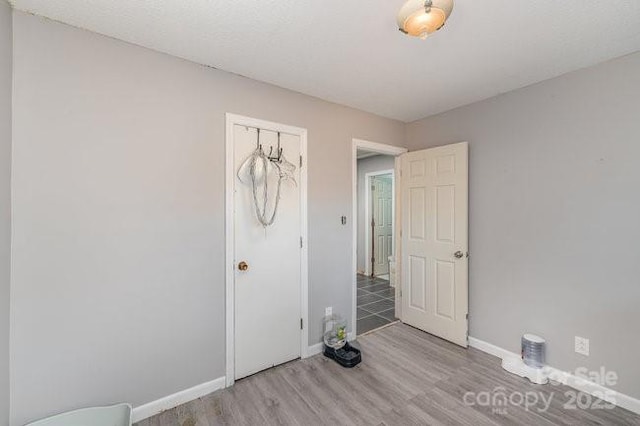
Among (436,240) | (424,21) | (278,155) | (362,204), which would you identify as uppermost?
(424,21)

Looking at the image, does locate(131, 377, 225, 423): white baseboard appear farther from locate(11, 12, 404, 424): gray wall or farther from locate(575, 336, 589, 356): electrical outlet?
locate(575, 336, 589, 356): electrical outlet

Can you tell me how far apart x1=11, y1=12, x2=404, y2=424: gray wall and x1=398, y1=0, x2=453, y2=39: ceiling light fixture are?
1345 millimetres

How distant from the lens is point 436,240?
116 inches

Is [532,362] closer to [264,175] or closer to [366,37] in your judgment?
[264,175]

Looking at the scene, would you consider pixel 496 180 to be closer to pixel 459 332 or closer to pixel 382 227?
pixel 459 332

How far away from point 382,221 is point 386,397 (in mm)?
3953

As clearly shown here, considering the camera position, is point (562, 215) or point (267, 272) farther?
point (267, 272)

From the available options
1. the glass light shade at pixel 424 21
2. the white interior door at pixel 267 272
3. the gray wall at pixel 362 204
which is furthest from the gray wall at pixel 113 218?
the gray wall at pixel 362 204

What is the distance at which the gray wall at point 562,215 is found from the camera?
1901 mm

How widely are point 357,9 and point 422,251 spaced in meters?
2.42

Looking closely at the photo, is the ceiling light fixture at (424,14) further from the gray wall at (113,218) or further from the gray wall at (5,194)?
the gray wall at (5,194)

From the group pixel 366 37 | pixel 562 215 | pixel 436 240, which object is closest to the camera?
pixel 366 37

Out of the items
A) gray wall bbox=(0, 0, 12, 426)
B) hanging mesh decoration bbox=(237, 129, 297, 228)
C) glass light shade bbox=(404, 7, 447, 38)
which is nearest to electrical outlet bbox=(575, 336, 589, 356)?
glass light shade bbox=(404, 7, 447, 38)

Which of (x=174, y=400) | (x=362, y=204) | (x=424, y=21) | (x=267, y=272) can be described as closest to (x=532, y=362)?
(x=267, y=272)
